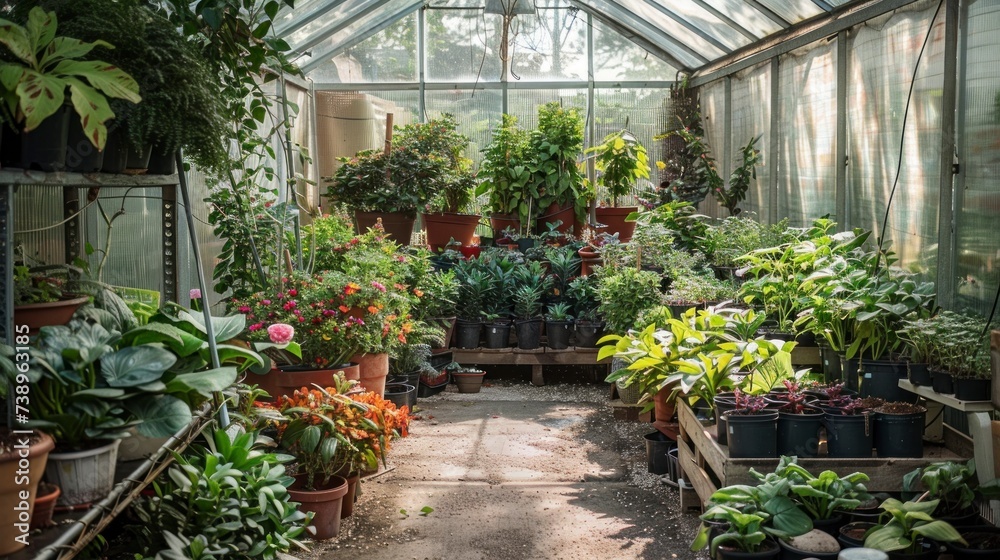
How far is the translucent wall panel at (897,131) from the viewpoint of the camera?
4.50m

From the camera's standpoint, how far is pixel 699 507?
412 centimetres

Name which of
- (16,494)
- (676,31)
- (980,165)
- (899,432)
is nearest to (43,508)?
(16,494)

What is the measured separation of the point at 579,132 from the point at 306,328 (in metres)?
4.53

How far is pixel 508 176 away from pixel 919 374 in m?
5.27

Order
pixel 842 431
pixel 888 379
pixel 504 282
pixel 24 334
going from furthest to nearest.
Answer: pixel 504 282 → pixel 888 379 → pixel 842 431 → pixel 24 334

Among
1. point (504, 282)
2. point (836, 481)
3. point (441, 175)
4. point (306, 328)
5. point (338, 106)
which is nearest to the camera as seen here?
point (836, 481)

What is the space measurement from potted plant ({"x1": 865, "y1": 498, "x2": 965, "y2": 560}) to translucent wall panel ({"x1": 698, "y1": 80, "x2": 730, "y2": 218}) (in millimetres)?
5843

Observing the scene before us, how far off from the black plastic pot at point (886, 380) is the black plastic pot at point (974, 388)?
0.54 metres

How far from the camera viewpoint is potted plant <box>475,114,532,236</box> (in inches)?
334

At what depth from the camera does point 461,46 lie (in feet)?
32.5

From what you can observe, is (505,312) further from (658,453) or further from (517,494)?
(517,494)

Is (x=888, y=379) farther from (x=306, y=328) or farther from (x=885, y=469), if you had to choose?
(x=306, y=328)

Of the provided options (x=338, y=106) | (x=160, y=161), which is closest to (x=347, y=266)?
(x=160, y=161)

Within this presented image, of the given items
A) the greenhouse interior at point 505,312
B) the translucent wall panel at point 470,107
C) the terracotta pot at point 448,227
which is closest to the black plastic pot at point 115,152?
the greenhouse interior at point 505,312
